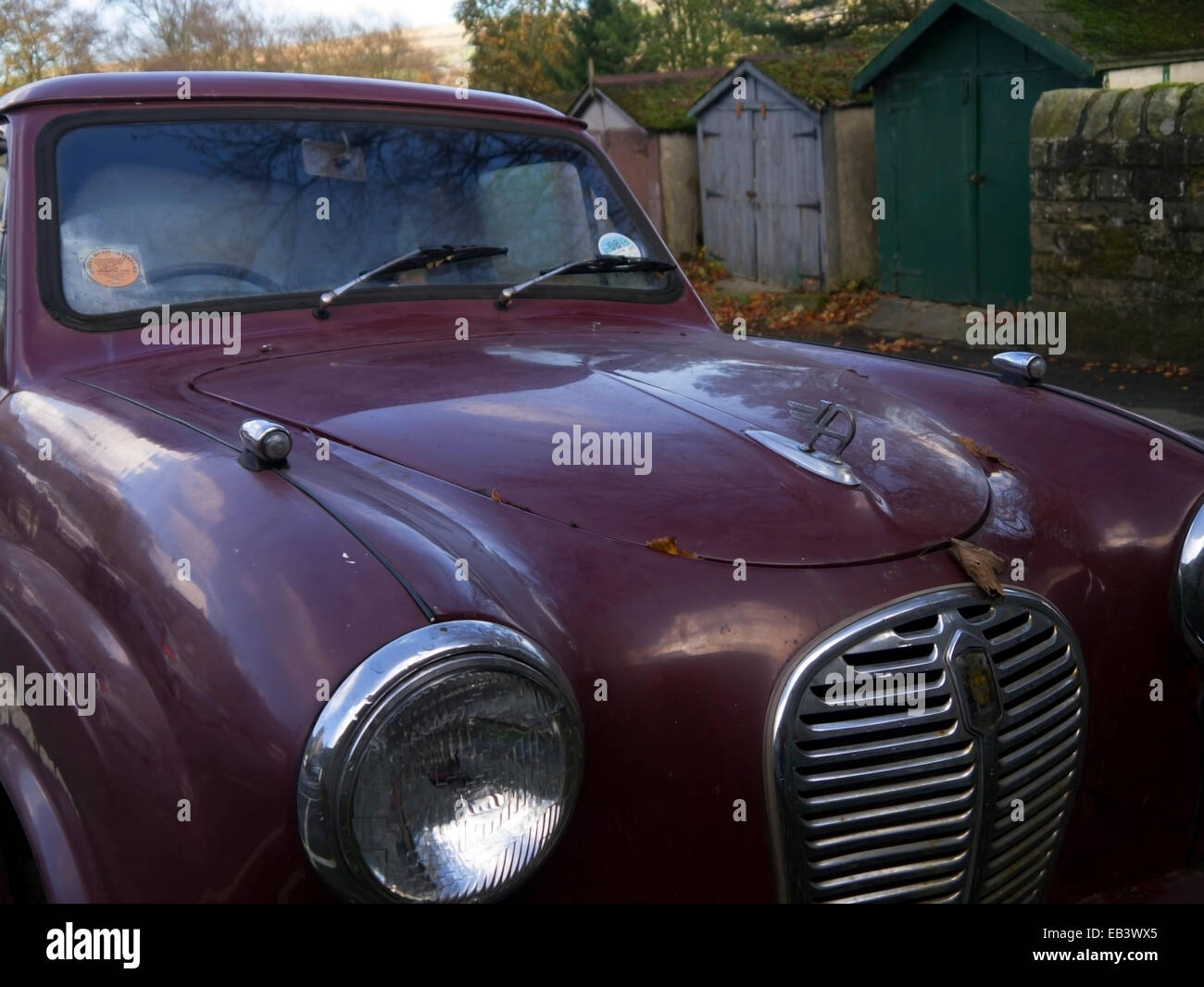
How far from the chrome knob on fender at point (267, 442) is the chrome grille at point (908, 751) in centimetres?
81

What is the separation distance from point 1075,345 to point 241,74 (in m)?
8.26

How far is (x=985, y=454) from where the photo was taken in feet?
7.77

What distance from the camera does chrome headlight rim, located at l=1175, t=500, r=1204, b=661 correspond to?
2246mm

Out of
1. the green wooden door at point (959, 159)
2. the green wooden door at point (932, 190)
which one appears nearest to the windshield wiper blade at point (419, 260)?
the green wooden door at point (959, 159)

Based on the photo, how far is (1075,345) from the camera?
A: 1005 cm

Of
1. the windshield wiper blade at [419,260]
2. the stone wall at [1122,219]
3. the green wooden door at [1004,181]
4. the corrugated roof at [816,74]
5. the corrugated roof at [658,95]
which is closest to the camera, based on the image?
the windshield wiper blade at [419,260]

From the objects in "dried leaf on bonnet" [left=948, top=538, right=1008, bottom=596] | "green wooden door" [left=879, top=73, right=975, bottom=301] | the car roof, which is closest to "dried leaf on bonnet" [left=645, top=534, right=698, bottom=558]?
"dried leaf on bonnet" [left=948, top=538, right=1008, bottom=596]

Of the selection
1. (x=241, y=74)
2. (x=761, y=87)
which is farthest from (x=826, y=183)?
(x=241, y=74)

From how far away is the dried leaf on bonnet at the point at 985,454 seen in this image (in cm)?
235

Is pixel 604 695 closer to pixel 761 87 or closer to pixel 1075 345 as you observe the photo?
pixel 1075 345

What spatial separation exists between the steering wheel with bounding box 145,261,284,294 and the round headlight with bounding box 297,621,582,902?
158 cm

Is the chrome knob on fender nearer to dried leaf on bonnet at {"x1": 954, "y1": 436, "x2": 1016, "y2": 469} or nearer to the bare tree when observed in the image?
dried leaf on bonnet at {"x1": 954, "y1": 436, "x2": 1016, "y2": 469}

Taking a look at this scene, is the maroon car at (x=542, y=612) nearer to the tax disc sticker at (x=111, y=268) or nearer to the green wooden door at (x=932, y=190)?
the tax disc sticker at (x=111, y=268)

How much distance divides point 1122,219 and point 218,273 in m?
8.22
